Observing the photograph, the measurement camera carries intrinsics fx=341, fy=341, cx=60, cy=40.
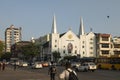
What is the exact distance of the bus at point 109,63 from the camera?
61.7 metres

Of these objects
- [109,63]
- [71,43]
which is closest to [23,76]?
[109,63]

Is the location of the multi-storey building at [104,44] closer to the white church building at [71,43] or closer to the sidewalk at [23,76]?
the white church building at [71,43]

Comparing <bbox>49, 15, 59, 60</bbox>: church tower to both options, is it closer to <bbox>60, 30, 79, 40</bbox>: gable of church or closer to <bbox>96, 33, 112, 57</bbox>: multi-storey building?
<bbox>60, 30, 79, 40</bbox>: gable of church

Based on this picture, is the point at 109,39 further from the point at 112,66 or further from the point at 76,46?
the point at 112,66

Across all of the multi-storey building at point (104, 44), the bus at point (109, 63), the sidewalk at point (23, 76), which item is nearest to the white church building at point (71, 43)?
the multi-storey building at point (104, 44)

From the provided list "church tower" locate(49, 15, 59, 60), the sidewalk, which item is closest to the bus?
the sidewalk

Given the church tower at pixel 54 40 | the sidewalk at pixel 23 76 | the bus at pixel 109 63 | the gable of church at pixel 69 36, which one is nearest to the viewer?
the sidewalk at pixel 23 76

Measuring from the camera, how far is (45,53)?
478ft

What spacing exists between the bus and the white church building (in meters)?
67.2

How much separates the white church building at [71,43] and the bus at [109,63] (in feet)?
220

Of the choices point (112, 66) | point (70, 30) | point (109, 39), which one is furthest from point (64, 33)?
point (112, 66)

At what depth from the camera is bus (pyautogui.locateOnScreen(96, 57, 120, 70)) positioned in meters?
61.7

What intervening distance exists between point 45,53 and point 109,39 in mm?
30003

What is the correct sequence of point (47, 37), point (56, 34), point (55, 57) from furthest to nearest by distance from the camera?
point (47, 37)
point (56, 34)
point (55, 57)
